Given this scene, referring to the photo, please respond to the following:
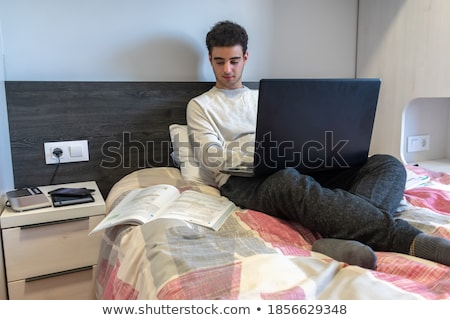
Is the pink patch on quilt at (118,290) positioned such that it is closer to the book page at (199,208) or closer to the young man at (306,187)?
the book page at (199,208)

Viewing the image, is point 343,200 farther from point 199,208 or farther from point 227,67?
point 227,67

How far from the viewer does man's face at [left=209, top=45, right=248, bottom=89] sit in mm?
1574

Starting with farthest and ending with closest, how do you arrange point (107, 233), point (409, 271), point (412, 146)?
point (412, 146)
point (107, 233)
point (409, 271)

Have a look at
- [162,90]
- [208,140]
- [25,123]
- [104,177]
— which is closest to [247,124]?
[208,140]

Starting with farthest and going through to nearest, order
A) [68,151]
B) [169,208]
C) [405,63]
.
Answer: [405,63]
[68,151]
[169,208]

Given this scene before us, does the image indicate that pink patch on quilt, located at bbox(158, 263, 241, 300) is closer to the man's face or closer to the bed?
the bed

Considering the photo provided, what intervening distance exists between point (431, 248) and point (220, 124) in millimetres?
939

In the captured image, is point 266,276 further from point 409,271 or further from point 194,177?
point 194,177

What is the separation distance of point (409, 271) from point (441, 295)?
11 centimetres

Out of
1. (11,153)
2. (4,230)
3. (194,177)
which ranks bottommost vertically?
(4,230)

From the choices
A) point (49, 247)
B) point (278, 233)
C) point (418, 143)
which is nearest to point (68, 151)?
point (49, 247)

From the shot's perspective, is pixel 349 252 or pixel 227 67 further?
pixel 227 67

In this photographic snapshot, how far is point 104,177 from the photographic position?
164 cm

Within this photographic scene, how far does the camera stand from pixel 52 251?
1269mm
